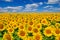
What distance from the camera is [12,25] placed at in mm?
9359

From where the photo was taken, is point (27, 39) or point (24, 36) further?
point (24, 36)

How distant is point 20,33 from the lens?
7254mm

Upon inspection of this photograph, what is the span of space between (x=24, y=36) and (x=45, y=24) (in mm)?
2460

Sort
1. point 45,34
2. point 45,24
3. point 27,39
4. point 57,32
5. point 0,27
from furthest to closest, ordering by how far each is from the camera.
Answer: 1. point 45,24
2. point 0,27
3. point 45,34
4. point 57,32
5. point 27,39

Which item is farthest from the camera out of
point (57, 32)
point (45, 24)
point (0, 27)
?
point (45, 24)

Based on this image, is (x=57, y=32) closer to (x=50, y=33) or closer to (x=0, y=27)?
(x=50, y=33)

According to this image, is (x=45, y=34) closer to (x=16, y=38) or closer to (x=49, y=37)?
(x=49, y=37)

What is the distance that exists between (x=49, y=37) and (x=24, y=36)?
1.01 metres

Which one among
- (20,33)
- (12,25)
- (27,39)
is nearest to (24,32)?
(20,33)

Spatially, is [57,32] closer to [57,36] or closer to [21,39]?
[57,36]

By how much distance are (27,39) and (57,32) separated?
1.19 metres

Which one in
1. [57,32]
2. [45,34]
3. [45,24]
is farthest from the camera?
[45,24]

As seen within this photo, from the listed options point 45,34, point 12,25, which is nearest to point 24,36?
point 45,34

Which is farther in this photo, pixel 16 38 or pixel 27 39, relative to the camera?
pixel 16 38
